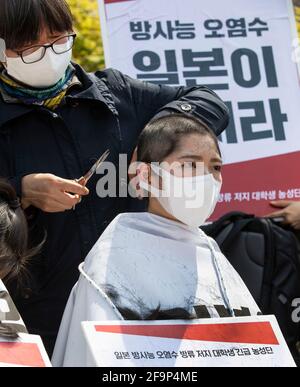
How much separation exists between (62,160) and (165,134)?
1.18ft

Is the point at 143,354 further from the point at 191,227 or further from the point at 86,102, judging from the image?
the point at 86,102

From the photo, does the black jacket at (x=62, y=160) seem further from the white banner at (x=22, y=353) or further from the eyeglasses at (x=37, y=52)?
the white banner at (x=22, y=353)

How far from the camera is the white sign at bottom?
2471mm

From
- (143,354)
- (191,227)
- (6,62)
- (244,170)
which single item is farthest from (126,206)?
(244,170)

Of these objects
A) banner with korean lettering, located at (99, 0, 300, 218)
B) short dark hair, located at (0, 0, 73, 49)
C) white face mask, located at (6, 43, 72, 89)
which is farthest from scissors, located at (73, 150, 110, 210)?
banner with korean lettering, located at (99, 0, 300, 218)

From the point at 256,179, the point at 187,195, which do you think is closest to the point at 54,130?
the point at 187,195

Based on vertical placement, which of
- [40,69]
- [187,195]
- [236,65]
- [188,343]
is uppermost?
[236,65]

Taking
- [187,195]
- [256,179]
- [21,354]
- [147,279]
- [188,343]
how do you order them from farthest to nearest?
[256,179]
[187,195]
[147,279]
[188,343]
[21,354]

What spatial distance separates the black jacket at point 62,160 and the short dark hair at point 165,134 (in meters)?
0.08

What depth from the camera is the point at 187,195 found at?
9.65ft

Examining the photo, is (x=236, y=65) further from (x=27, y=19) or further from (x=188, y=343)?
(x=188, y=343)

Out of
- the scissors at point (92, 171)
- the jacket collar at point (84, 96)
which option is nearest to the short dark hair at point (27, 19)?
the jacket collar at point (84, 96)

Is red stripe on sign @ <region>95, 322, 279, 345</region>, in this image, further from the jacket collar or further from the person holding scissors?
the jacket collar

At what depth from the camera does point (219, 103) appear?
3.32m
